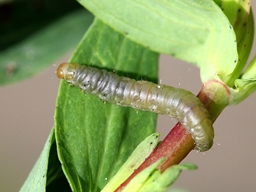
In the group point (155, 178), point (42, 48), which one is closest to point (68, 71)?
point (42, 48)

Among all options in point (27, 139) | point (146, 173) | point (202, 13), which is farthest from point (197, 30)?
point (27, 139)

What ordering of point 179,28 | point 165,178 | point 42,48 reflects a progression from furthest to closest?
point 42,48, point 179,28, point 165,178

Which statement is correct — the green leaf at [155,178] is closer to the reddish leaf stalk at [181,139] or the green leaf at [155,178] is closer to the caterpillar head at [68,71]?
the reddish leaf stalk at [181,139]

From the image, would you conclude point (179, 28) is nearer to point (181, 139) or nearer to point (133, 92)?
point (181, 139)

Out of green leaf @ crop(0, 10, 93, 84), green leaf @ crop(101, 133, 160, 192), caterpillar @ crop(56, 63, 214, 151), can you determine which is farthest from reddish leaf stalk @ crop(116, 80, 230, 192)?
green leaf @ crop(0, 10, 93, 84)

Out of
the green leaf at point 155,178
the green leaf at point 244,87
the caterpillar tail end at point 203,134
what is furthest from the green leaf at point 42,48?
Result: the green leaf at point 155,178

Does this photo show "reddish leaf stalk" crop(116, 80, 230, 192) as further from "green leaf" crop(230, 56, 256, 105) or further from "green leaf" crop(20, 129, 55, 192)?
"green leaf" crop(20, 129, 55, 192)
